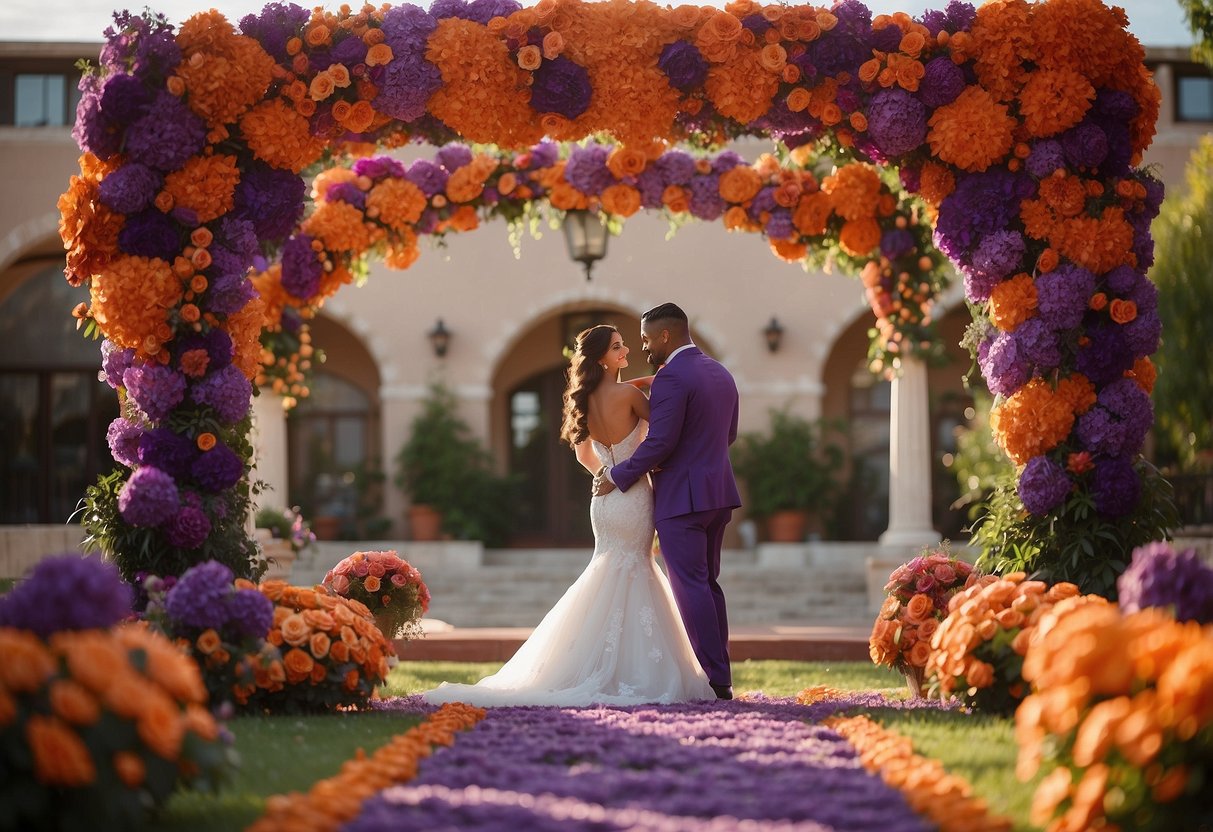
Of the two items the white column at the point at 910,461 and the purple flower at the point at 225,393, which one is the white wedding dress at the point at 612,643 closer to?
the purple flower at the point at 225,393

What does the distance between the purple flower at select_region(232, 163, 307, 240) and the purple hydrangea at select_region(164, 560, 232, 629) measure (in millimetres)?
2393

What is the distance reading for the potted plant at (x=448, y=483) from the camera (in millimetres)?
19000

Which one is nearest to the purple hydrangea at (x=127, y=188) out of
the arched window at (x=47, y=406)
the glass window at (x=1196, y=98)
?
the arched window at (x=47, y=406)

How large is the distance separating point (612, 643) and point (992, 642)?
212 cm

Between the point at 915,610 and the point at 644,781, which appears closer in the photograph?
the point at 644,781

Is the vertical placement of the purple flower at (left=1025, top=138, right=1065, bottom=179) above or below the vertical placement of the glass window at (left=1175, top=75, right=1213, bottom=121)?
A: below

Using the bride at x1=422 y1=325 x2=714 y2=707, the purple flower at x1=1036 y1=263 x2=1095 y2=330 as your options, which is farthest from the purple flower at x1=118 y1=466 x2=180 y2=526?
the purple flower at x1=1036 y1=263 x2=1095 y2=330

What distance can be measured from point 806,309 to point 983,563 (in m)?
12.3

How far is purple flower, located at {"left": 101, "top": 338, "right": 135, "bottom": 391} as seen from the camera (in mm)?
7484

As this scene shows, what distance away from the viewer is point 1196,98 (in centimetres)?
1988

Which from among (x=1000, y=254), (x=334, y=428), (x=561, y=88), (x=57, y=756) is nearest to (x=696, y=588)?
(x=1000, y=254)

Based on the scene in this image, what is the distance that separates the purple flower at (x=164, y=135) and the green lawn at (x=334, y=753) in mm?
2925

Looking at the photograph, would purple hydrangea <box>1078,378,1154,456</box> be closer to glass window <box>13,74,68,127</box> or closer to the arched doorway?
the arched doorway

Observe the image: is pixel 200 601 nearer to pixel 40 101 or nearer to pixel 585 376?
pixel 585 376
